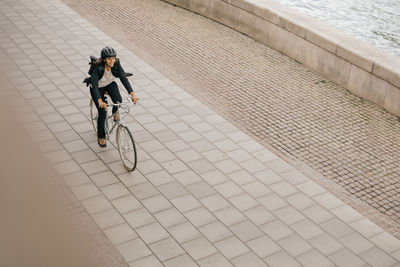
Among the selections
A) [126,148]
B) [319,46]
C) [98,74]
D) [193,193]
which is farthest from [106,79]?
[319,46]

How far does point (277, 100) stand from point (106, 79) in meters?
3.86

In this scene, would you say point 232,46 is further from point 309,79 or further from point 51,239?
point 51,239

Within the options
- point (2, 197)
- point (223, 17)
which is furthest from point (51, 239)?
point (223, 17)

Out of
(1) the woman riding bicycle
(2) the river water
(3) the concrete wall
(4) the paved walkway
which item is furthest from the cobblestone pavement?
(2) the river water

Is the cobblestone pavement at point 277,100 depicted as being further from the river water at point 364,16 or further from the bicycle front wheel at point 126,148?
the river water at point 364,16

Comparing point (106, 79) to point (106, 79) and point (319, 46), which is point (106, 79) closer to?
point (106, 79)

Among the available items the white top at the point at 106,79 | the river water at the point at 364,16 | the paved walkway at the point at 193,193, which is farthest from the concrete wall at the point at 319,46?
the white top at the point at 106,79

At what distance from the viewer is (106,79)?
6500 mm

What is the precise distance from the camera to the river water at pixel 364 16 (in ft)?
40.2

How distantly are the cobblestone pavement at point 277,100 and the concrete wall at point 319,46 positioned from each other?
0.22m

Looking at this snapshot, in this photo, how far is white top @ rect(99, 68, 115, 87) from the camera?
6436mm

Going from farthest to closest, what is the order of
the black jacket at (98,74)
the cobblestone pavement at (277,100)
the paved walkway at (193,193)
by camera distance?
the cobblestone pavement at (277,100) → the black jacket at (98,74) → the paved walkway at (193,193)

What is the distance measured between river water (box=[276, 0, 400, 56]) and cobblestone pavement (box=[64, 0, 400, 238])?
3.04 metres

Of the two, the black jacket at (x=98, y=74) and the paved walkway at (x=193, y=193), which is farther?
the black jacket at (x=98, y=74)
